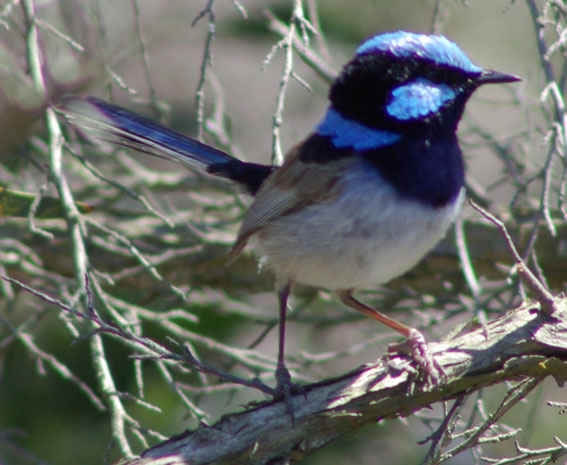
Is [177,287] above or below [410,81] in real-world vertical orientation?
below

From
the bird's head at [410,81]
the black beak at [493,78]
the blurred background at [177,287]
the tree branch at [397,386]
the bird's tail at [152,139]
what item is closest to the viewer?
the tree branch at [397,386]

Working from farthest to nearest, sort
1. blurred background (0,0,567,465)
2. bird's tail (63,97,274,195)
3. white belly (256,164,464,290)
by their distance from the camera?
blurred background (0,0,567,465), bird's tail (63,97,274,195), white belly (256,164,464,290)

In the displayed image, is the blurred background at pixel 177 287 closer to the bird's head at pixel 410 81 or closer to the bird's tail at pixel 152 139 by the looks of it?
the bird's tail at pixel 152 139

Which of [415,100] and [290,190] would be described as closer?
[415,100]

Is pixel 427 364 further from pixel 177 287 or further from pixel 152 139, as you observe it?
pixel 177 287

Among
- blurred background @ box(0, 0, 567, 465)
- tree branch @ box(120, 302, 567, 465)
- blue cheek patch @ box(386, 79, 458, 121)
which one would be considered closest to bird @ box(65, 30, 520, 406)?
blue cheek patch @ box(386, 79, 458, 121)

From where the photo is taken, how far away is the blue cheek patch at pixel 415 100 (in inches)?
121

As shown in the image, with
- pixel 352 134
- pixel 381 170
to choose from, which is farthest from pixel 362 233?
pixel 352 134

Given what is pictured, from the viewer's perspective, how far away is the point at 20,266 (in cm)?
404

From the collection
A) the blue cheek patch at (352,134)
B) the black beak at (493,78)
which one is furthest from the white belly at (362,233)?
the black beak at (493,78)

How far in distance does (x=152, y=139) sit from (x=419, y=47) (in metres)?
1.39

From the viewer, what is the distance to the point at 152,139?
12.3 ft

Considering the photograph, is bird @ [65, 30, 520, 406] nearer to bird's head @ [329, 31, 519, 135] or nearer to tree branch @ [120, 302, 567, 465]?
bird's head @ [329, 31, 519, 135]

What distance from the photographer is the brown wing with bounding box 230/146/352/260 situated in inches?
125
